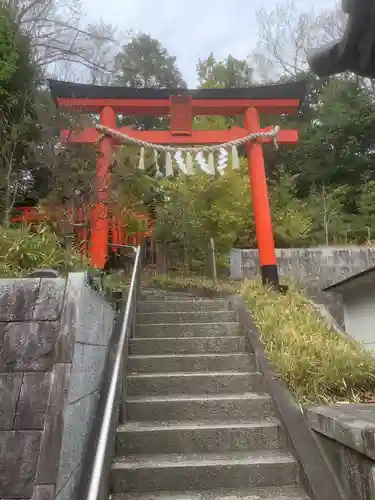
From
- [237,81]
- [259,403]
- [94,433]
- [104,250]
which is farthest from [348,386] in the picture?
[237,81]

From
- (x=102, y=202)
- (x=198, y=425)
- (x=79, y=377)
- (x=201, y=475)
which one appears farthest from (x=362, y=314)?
(x=79, y=377)

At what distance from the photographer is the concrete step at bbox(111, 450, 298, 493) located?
10.0ft

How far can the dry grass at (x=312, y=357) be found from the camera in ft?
11.4

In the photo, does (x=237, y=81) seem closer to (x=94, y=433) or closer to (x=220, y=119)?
(x=220, y=119)

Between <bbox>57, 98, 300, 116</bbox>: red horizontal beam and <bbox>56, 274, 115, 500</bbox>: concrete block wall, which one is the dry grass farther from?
<bbox>57, 98, 300, 116</bbox>: red horizontal beam

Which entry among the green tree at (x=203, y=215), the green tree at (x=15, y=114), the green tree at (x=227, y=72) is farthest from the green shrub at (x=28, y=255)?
the green tree at (x=227, y=72)

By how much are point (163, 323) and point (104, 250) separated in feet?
7.25

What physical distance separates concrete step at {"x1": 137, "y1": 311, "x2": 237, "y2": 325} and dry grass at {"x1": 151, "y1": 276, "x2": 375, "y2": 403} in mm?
336

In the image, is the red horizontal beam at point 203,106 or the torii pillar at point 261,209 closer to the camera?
the torii pillar at point 261,209

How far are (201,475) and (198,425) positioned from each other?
492 millimetres

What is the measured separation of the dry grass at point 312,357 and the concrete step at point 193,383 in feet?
1.13

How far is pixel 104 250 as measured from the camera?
23.5 feet

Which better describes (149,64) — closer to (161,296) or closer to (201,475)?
(161,296)

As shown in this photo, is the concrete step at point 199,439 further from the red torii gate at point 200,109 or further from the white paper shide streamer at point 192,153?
the white paper shide streamer at point 192,153
